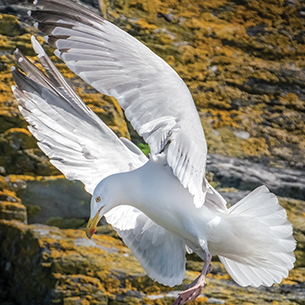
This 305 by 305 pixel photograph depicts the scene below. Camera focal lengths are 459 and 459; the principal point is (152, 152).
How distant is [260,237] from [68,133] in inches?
53.9

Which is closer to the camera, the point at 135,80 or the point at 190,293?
the point at 135,80

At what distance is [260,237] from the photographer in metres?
2.64

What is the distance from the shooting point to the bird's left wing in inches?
117

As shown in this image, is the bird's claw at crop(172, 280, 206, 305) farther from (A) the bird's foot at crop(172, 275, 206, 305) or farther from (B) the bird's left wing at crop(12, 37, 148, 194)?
(B) the bird's left wing at crop(12, 37, 148, 194)

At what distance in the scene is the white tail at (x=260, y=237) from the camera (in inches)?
102

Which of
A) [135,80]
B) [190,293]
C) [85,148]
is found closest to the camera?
[135,80]

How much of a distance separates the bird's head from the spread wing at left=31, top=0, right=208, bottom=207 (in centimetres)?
42

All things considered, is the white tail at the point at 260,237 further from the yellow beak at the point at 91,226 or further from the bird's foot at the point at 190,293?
the yellow beak at the point at 91,226

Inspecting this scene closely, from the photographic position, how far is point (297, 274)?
3461 mm

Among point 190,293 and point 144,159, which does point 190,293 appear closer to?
point 190,293

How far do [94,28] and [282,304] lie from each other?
89.2 inches

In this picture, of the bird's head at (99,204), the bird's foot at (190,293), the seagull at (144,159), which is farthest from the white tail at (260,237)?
the bird's head at (99,204)

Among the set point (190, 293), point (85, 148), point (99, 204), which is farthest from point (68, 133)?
point (190, 293)

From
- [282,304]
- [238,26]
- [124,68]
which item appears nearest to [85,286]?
[282,304]
